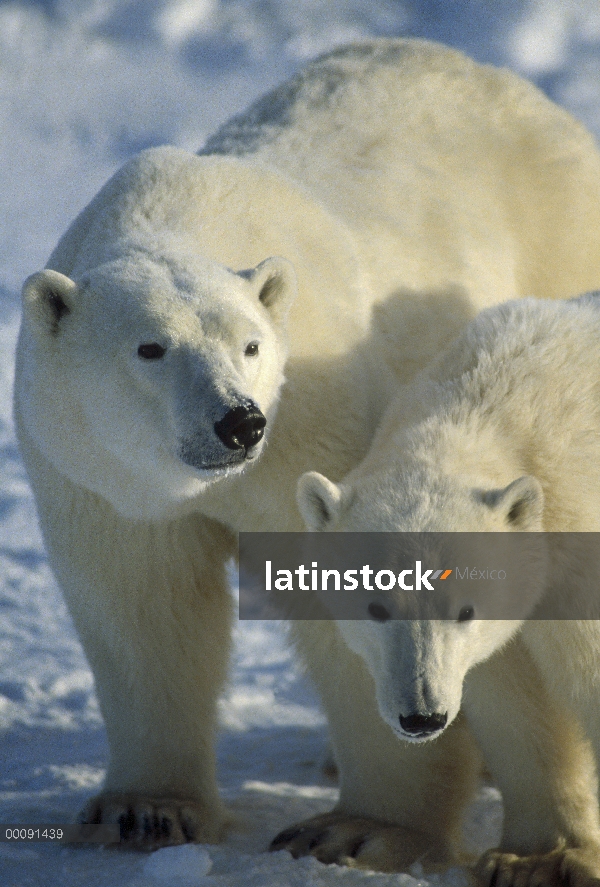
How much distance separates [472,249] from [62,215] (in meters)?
5.08

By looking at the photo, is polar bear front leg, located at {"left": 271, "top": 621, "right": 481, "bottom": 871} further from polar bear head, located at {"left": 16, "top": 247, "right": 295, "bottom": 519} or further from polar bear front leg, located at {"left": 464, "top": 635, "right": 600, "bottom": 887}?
polar bear head, located at {"left": 16, "top": 247, "right": 295, "bottom": 519}

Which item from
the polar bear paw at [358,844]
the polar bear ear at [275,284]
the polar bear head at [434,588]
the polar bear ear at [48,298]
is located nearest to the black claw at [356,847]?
the polar bear paw at [358,844]

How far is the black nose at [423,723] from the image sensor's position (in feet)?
8.67

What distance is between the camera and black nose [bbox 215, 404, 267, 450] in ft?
9.46

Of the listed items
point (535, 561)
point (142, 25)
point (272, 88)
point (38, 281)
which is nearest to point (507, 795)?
point (535, 561)

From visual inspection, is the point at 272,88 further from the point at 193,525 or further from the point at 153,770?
the point at 153,770

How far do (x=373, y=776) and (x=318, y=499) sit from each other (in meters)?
1.30

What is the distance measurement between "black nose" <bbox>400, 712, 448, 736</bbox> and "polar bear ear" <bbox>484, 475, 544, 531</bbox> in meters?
0.60

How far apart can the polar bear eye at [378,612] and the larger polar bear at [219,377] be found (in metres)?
0.57

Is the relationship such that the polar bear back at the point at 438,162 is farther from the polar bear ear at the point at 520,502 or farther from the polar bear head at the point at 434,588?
the polar bear ear at the point at 520,502

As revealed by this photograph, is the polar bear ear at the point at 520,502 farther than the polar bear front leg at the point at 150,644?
No

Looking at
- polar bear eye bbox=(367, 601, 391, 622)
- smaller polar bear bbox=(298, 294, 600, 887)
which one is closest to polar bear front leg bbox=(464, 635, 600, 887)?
smaller polar bear bbox=(298, 294, 600, 887)

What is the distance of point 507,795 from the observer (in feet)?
11.4
